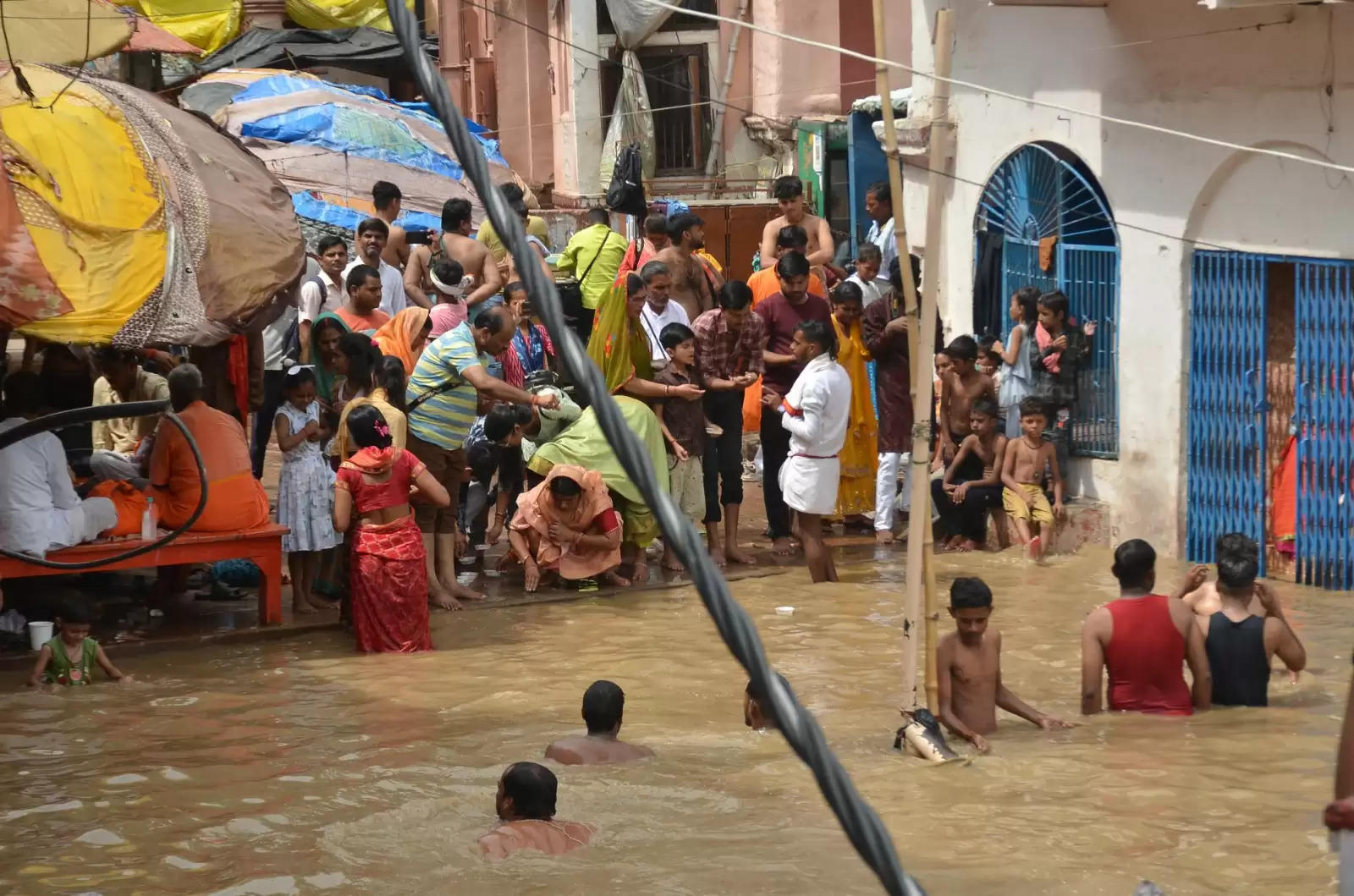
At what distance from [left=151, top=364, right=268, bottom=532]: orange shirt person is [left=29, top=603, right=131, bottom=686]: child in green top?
94 cm

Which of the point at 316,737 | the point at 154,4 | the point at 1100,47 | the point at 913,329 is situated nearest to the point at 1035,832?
the point at 913,329

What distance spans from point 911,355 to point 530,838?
230 cm

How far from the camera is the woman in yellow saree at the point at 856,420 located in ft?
40.5

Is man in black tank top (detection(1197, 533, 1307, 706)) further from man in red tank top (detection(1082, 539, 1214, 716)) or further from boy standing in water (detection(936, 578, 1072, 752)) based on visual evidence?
boy standing in water (detection(936, 578, 1072, 752))

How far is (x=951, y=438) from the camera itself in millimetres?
12359

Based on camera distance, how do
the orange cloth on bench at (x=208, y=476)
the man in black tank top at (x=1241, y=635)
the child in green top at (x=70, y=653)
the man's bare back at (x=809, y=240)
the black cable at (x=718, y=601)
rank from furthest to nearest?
the man's bare back at (x=809, y=240)
the orange cloth on bench at (x=208, y=476)
the child in green top at (x=70, y=653)
the man in black tank top at (x=1241, y=635)
the black cable at (x=718, y=601)

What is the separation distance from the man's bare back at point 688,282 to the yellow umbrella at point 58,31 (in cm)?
402

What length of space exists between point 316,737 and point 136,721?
911 millimetres

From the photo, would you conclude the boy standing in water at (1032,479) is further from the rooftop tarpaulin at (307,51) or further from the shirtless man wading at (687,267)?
the rooftop tarpaulin at (307,51)

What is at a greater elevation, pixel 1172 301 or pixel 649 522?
pixel 1172 301

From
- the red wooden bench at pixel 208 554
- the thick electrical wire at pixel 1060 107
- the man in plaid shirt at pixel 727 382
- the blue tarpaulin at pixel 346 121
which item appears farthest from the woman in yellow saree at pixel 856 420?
the blue tarpaulin at pixel 346 121

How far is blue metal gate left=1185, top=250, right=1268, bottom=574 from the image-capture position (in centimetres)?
1102

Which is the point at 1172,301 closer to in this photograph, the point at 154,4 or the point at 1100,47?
the point at 1100,47

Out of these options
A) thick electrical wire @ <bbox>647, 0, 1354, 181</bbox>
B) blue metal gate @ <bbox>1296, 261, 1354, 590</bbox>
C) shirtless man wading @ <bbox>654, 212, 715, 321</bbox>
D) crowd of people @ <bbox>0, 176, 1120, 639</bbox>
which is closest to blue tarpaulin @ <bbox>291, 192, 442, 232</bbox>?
crowd of people @ <bbox>0, 176, 1120, 639</bbox>
